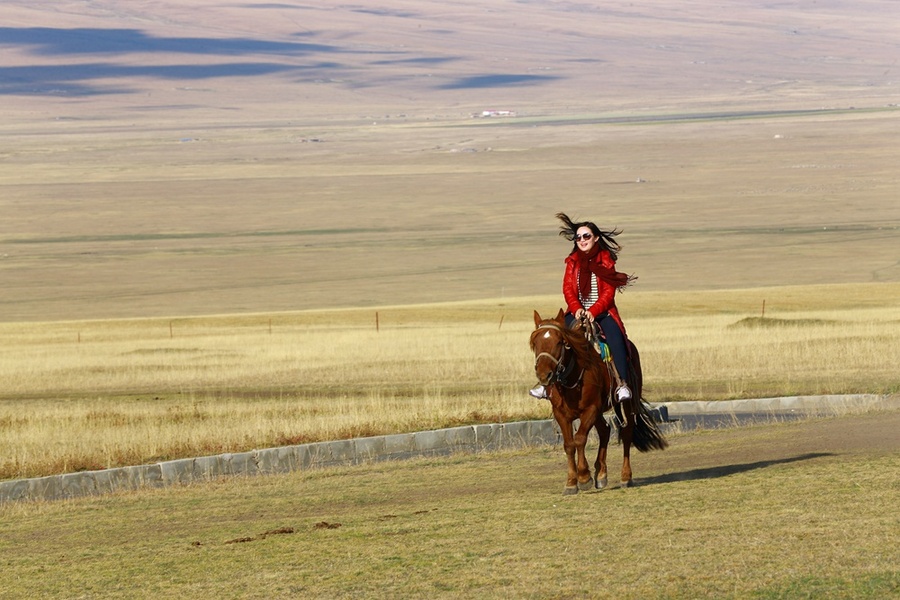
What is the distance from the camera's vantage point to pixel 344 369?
3067 centimetres

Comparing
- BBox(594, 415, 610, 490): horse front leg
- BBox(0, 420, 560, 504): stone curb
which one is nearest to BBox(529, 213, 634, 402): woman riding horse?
BBox(594, 415, 610, 490): horse front leg

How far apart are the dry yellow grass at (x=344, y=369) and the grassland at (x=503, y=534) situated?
5.02m

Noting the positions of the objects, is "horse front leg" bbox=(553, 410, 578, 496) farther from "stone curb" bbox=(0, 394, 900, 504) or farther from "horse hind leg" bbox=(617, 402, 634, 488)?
"stone curb" bbox=(0, 394, 900, 504)

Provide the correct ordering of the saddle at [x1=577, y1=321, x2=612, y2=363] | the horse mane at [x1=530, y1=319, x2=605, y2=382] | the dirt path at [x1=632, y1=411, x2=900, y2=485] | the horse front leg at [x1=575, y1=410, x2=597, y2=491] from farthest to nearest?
the dirt path at [x1=632, y1=411, x2=900, y2=485]
the saddle at [x1=577, y1=321, x2=612, y2=363]
the horse front leg at [x1=575, y1=410, x2=597, y2=491]
the horse mane at [x1=530, y1=319, x2=605, y2=382]

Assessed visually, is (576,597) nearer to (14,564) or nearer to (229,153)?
(14,564)

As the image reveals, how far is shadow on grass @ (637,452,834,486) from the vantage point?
12695 millimetres

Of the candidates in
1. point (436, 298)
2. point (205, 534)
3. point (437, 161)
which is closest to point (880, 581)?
point (205, 534)

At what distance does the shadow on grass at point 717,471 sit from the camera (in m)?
12.7

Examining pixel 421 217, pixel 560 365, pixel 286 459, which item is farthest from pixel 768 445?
pixel 421 217

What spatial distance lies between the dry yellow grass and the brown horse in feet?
24.6

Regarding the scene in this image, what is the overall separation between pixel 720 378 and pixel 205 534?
1562 cm

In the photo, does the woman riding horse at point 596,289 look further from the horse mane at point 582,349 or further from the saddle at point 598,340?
the horse mane at point 582,349

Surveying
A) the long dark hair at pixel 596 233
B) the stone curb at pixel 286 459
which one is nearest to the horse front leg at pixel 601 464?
the long dark hair at pixel 596 233

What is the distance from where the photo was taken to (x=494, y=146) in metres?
169
